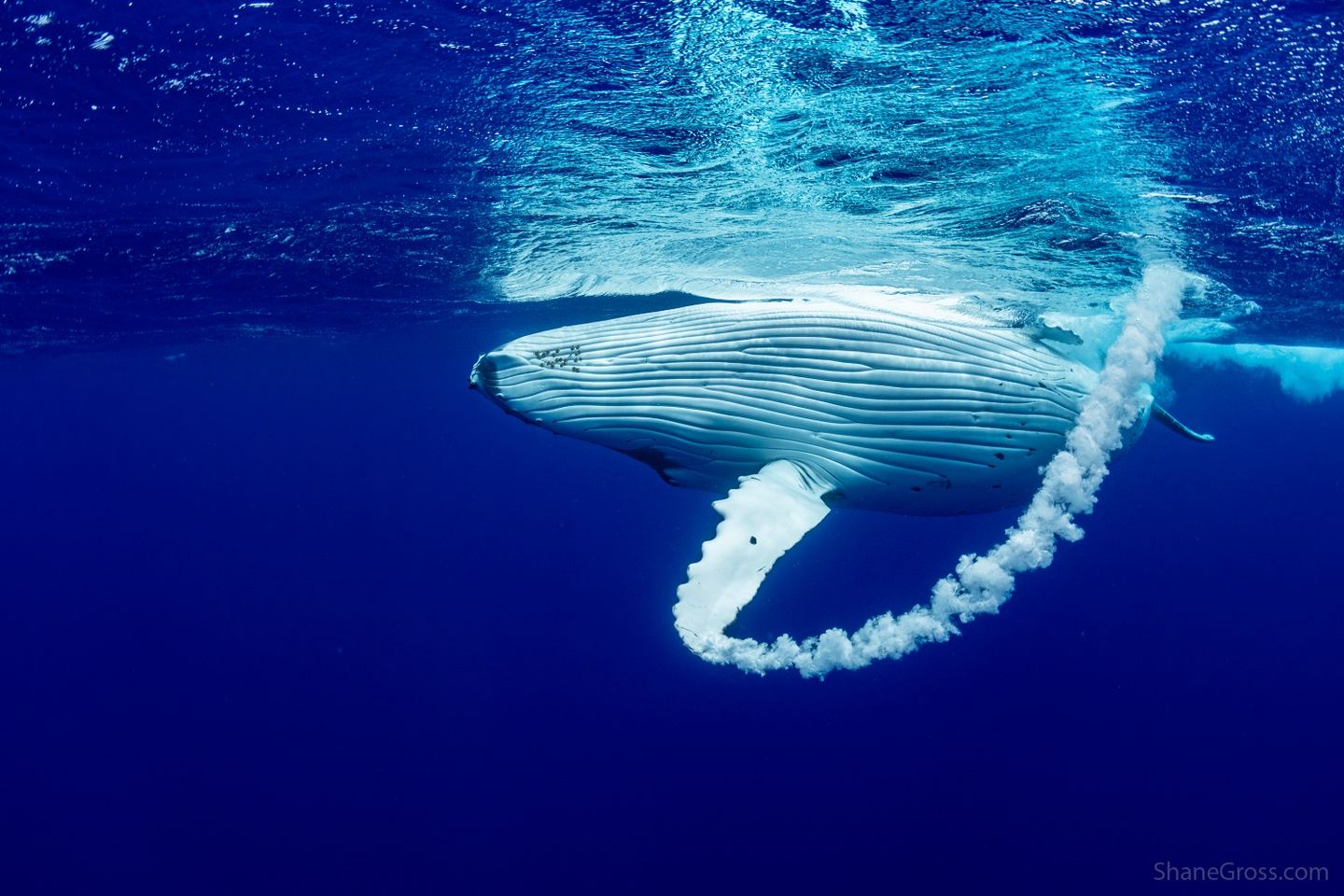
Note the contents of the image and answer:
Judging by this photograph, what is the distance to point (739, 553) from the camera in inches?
163

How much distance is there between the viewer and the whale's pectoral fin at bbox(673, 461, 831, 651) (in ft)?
13.1

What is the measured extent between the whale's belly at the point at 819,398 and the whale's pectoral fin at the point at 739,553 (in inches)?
22.5

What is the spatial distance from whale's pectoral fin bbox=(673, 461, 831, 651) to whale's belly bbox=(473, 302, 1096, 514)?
0.57 m

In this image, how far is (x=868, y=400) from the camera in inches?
198

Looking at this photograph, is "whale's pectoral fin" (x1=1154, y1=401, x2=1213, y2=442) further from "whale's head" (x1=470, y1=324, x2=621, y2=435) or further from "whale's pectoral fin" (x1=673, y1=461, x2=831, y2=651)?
"whale's head" (x1=470, y1=324, x2=621, y2=435)

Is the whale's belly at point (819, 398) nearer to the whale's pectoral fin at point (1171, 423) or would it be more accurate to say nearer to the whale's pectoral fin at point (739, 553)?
the whale's pectoral fin at point (739, 553)

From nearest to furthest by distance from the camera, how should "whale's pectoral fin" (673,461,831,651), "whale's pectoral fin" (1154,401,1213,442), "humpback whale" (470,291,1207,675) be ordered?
"whale's pectoral fin" (673,461,831,651), "humpback whale" (470,291,1207,675), "whale's pectoral fin" (1154,401,1213,442)

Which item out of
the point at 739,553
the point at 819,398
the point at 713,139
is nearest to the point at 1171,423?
the point at 819,398

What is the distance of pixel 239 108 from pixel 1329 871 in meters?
27.1

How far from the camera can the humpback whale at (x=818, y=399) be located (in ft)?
16.4

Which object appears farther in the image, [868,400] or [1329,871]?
[1329,871]

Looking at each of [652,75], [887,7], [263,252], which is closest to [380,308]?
[263,252]

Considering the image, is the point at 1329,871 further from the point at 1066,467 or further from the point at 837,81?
the point at 837,81

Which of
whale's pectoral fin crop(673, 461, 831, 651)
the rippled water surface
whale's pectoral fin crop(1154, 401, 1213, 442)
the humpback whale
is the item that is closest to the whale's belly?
the humpback whale
